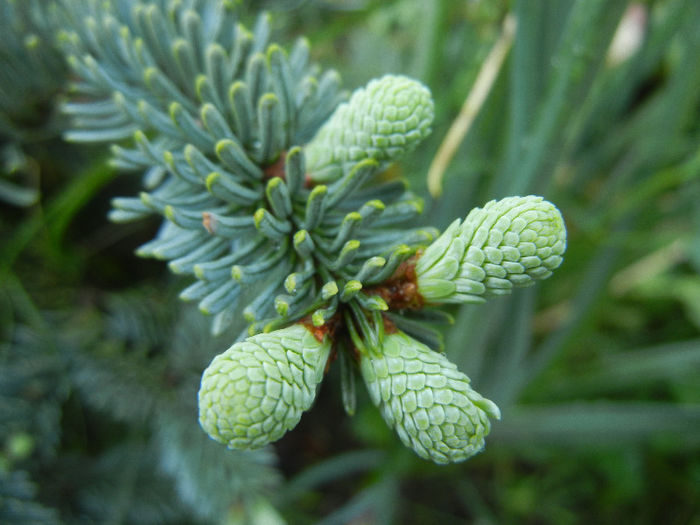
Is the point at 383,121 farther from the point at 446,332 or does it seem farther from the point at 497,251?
the point at 446,332

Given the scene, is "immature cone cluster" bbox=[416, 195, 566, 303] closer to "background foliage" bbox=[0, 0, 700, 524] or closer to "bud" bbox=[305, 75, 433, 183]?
"bud" bbox=[305, 75, 433, 183]

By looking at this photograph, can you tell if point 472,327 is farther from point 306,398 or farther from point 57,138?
point 57,138

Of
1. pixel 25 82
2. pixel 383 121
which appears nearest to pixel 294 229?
pixel 383 121

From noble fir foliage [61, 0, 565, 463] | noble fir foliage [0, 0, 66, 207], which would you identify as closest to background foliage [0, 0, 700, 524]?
noble fir foliage [0, 0, 66, 207]

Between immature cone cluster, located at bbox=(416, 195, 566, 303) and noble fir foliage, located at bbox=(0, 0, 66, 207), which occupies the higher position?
noble fir foliage, located at bbox=(0, 0, 66, 207)

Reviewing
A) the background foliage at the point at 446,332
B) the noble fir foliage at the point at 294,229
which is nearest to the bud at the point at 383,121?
the noble fir foliage at the point at 294,229
